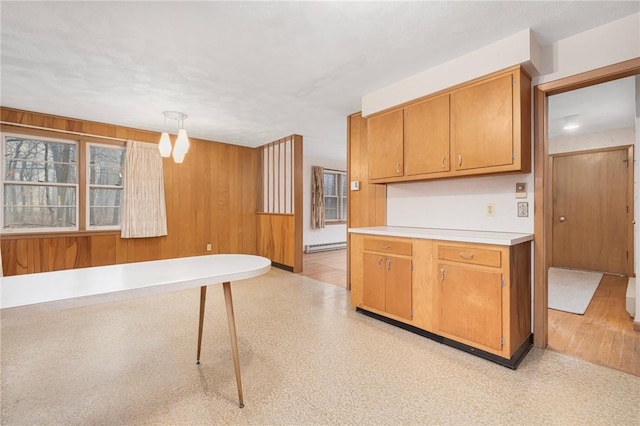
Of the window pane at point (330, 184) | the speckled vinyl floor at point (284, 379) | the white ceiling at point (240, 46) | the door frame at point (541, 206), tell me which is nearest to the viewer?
the speckled vinyl floor at point (284, 379)

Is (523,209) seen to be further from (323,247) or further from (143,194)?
(323,247)

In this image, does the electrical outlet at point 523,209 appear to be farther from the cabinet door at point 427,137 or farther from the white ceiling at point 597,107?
Result: the white ceiling at point 597,107

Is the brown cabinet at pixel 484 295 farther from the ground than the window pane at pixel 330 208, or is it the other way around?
the window pane at pixel 330 208

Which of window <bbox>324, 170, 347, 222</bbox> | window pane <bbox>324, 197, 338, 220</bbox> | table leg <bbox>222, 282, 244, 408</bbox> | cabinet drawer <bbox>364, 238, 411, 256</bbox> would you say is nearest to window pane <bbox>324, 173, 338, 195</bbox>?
window <bbox>324, 170, 347, 222</bbox>

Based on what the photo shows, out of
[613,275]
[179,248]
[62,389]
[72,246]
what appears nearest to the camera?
[62,389]

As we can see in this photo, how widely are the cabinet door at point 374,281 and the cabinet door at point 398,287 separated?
59mm

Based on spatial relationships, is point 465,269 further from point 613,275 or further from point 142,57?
point 613,275

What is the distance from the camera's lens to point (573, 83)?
2178 millimetres

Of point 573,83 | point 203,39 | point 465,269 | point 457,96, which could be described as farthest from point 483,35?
point 203,39

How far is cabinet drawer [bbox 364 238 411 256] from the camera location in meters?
2.57

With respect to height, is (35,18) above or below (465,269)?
above

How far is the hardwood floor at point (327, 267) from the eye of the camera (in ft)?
14.9

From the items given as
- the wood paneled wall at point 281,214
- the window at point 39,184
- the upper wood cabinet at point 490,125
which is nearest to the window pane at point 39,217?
the window at point 39,184

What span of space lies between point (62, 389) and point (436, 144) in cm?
327
